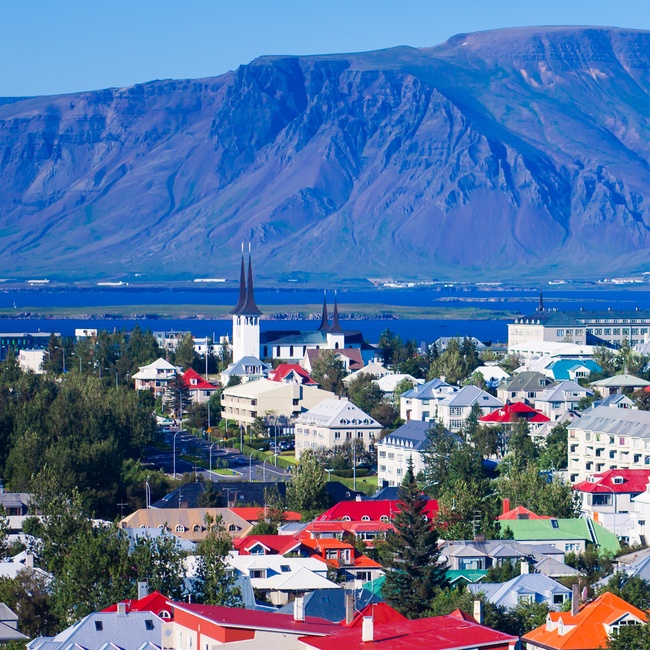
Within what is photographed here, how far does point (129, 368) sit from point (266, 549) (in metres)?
79.5

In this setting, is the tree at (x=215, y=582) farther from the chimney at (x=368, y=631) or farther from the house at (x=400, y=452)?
the house at (x=400, y=452)

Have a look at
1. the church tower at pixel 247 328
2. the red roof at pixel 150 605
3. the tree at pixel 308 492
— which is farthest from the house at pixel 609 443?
the church tower at pixel 247 328

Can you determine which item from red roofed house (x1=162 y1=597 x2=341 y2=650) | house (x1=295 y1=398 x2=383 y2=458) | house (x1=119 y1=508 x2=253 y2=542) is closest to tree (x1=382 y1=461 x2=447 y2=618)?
red roofed house (x1=162 y1=597 x2=341 y2=650)

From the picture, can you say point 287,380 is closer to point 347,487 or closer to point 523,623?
point 347,487

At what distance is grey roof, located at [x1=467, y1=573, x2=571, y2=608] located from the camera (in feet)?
155

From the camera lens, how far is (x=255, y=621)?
35.2 m

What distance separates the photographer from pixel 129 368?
13562cm

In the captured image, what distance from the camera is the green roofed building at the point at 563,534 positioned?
6100cm

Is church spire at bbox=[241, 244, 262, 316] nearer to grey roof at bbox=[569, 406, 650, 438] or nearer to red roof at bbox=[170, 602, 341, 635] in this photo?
grey roof at bbox=[569, 406, 650, 438]

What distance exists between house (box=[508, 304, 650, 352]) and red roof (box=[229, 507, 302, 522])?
90.5m

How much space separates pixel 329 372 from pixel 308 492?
193ft

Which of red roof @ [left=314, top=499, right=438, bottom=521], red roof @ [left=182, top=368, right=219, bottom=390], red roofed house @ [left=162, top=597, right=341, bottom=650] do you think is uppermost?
red roofed house @ [left=162, top=597, right=341, bottom=650]

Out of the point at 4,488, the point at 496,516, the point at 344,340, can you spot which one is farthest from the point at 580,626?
the point at 344,340

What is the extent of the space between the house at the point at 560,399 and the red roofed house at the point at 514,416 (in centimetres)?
209
